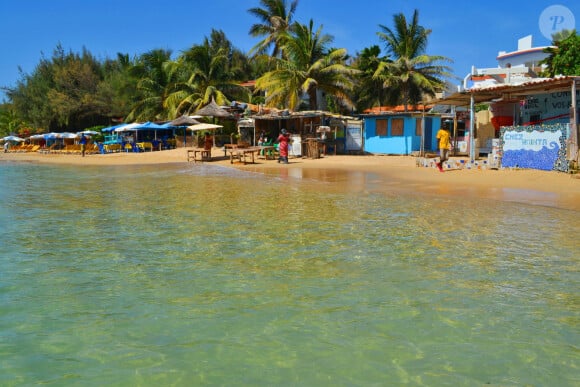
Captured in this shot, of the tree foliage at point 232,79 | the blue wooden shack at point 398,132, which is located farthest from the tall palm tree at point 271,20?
the blue wooden shack at point 398,132

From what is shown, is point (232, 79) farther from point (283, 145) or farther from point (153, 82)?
point (283, 145)

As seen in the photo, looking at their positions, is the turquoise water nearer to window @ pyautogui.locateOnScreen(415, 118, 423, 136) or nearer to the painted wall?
the painted wall

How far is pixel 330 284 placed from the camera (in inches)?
201

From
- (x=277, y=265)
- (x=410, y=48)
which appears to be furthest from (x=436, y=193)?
(x=410, y=48)

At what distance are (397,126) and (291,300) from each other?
23.3 m

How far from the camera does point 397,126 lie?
87.7 feet

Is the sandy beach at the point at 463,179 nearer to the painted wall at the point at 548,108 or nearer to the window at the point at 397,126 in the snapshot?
the window at the point at 397,126

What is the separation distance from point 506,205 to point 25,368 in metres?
9.70

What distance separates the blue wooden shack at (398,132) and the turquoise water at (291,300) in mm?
17607

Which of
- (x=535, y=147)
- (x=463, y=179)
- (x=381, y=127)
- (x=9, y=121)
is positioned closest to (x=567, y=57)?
(x=381, y=127)

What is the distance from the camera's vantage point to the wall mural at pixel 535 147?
15258mm

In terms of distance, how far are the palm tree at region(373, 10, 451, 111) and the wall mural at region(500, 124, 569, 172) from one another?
785 inches

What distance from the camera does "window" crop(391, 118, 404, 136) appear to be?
26.6 meters

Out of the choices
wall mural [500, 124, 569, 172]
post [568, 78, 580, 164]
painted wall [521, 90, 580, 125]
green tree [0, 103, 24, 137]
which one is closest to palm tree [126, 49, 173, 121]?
green tree [0, 103, 24, 137]
